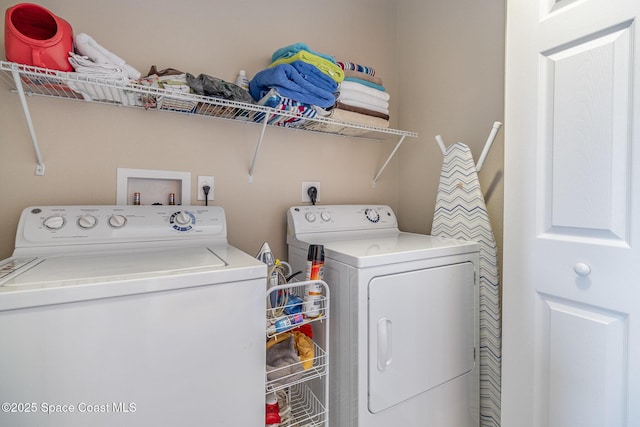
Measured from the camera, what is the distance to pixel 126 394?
0.79 metres

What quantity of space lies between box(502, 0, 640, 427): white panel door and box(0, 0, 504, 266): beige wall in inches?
19.9

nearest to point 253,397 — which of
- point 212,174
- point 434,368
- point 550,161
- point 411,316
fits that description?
point 411,316

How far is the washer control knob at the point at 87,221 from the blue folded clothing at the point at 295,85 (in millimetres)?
924

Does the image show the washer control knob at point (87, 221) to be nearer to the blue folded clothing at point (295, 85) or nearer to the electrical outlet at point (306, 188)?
the blue folded clothing at point (295, 85)

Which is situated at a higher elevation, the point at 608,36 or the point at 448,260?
the point at 608,36

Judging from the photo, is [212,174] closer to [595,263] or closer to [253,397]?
[253,397]

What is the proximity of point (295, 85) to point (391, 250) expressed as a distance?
35.1 inches

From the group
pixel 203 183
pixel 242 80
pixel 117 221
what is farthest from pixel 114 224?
pixel 242 80

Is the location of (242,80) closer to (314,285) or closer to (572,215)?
(314,285)

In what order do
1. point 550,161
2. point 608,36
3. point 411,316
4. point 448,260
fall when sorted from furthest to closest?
point 448,260, point 411,316, point 550,161, point 608,36

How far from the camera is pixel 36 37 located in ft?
3.78

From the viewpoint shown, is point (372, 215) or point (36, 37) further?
point (372, 215)

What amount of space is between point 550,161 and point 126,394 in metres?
1.50

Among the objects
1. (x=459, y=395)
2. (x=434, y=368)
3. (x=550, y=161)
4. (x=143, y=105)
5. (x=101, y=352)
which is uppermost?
(x=143, y=105)
